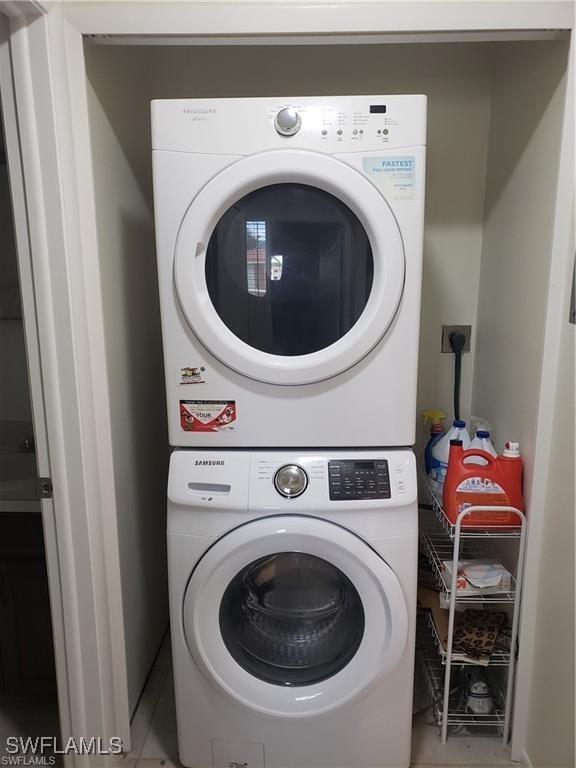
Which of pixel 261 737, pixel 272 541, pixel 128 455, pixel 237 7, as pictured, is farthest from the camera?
pixel 128 455

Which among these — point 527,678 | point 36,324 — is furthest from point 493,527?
point 36,324

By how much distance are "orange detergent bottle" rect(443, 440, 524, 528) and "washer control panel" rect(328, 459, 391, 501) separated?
25 cm

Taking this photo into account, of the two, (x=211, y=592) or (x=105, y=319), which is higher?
(x=105, y=319)

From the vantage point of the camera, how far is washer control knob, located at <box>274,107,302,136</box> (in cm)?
118

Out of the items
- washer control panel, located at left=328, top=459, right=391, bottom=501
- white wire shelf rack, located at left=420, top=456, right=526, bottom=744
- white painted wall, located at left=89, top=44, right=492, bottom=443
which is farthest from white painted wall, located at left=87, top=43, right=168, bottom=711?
white wire shelf rack, located at left=420, top=456, right=526, bottom=744

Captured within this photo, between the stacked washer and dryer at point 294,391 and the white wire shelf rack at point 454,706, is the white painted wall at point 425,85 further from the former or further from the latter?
the white wire shelf rack at point 454,706

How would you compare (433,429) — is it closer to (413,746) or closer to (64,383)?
(413,746)

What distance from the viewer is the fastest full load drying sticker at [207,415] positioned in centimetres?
132

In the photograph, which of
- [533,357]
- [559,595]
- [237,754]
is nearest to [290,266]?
[533,357]

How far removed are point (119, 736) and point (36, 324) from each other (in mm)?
1205

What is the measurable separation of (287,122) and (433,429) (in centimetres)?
111

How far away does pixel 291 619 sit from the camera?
1.46m

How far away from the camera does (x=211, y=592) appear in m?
1.31

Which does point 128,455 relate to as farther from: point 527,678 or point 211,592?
point 527,678
